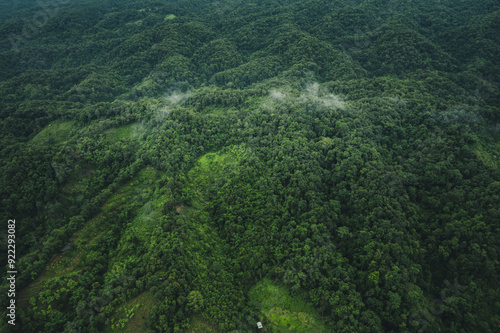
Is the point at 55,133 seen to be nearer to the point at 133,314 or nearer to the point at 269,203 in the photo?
the point at 133,314

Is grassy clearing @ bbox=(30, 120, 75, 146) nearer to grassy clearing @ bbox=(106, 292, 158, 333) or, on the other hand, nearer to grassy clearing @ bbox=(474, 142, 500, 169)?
grassy clearing @ bbox=(106, 292, 158, 333)

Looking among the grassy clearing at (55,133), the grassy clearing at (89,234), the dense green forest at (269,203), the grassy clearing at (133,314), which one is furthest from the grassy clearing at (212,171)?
the grassy clearing at (55,133)

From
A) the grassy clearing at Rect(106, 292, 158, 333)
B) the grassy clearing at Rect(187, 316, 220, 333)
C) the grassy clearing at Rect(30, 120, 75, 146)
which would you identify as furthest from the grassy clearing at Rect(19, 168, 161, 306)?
the grassy clearing at Rect(30, 120, 75, 146)

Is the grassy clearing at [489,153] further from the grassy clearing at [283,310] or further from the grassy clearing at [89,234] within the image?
the grassy clearing at [89,234]

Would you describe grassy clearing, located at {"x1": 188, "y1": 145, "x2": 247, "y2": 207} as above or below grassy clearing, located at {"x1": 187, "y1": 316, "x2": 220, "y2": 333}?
above

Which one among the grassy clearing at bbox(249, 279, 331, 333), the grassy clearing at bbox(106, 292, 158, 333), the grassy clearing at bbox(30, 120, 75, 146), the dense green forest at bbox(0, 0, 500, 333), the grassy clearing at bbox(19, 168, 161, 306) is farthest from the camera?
the grassy clearing at bbox(30, 120, 75, 146)

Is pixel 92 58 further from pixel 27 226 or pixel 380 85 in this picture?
pixel 380 85
